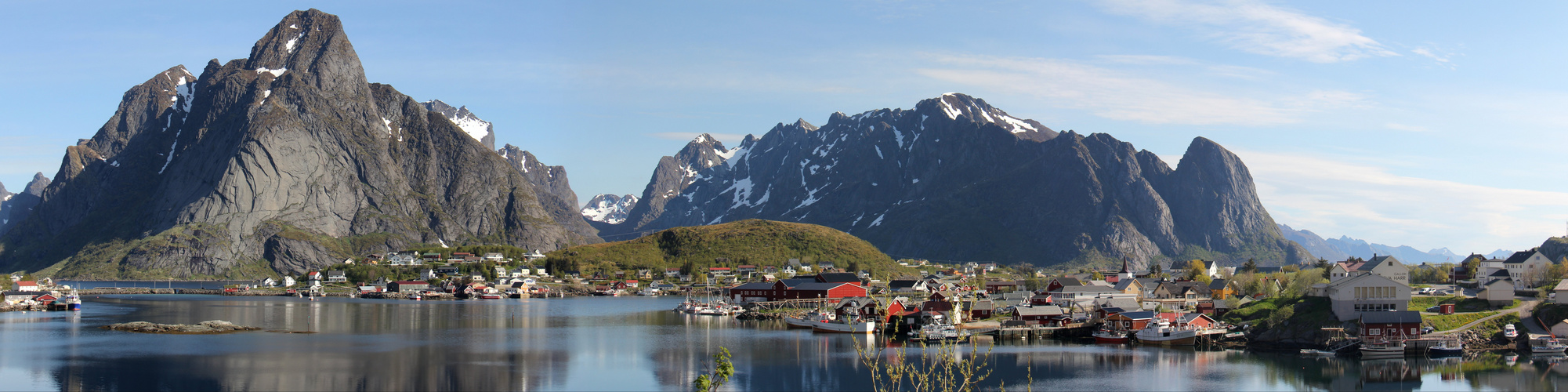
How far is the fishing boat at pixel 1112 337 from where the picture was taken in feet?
241

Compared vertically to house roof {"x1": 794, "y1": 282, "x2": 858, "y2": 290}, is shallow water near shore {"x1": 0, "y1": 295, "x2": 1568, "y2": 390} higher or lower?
lower

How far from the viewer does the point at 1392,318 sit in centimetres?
6462

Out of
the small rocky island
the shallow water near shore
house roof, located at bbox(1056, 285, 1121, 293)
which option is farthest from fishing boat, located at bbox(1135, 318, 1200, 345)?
the small rocky island

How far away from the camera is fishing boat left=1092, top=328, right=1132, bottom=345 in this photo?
73500mm

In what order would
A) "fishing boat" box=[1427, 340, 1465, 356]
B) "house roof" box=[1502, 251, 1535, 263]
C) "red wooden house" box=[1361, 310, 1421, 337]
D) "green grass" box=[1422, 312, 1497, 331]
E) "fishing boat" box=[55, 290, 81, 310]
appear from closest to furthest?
1. "fishing boat" box=[1427, 340, 1465, 356]
2. "red wooden house" box=[1361, 310, 1421, 337]
3. "green grass" box=[1422, 312, 1497, 331]
4. "house roof" box=[1502, 251, 1535, 263]
5. "fishing boat" box=[55, 290, 81, 310]

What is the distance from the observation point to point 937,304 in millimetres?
84188

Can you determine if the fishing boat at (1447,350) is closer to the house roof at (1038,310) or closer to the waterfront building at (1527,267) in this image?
the house roof at (1038,310)

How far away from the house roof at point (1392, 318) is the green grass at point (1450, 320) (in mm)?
2242

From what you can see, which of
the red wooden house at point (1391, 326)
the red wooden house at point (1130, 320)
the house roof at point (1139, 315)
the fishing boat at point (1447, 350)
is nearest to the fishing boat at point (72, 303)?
the red wooden house at point (1130, 320)

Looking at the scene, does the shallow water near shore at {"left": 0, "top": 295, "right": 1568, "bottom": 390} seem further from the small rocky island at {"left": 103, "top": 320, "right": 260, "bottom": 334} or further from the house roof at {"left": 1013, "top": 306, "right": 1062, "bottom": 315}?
the house roof at {"left": 1013, "top": 306, "right": 1062, "bottom": 315}

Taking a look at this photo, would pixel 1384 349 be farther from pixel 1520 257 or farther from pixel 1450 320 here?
pixel 1520 257

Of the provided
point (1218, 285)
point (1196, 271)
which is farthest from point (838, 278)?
point (1196, 271)

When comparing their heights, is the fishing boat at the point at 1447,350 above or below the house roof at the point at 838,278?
below

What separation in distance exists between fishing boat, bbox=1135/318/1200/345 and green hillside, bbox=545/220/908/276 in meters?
106
